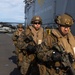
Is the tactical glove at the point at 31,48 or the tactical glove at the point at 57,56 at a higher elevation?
the tactical glove at the point at 57,56

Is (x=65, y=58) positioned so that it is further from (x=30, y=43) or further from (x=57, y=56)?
(x=30, y=43)

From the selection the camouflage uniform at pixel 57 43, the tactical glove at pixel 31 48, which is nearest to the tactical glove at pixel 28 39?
the tactical glove at pixel 31 48

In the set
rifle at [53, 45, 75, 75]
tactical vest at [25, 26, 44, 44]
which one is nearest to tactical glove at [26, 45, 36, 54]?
tactical vest at [25, 26, 44, 44]

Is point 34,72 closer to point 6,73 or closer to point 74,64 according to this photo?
point 74,64

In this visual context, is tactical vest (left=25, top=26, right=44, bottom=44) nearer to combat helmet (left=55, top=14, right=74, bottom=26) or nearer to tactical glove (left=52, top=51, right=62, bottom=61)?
combat helmet (left=55, top=14, right=74, bottom=26)

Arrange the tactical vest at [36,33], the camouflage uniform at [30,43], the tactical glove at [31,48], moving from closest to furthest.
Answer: the tactical glove at [31,48]
the camouflage uniform at [30,43]
the tactical vest at [36,33]

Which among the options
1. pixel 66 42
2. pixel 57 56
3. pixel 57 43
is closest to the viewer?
pixel 57 56

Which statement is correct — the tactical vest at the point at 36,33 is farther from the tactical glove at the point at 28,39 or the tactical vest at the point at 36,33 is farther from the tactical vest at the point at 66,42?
the tactical vest at the point at 66,42

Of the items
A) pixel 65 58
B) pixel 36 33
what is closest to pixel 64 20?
pixel 65 58

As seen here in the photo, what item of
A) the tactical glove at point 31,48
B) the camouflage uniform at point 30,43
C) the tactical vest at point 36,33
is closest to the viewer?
the tactical glove at point 31,48

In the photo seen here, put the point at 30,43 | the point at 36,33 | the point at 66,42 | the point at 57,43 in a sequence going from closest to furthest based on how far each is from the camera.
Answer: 1. the point at 57,43
2. the point at 66,42
3. the point at 30,43
4. the point at 36,33

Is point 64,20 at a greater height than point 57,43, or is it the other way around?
point 64,20

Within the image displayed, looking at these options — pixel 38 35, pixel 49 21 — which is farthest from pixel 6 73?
pixel 49 21

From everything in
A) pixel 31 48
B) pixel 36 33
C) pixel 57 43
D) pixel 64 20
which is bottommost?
pixel 31 48
